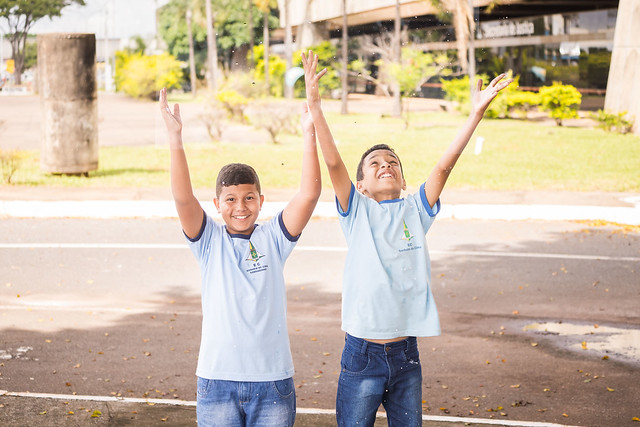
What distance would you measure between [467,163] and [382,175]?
13720 mm

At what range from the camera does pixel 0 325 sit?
6520 mm

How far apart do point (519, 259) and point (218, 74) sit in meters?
5.69

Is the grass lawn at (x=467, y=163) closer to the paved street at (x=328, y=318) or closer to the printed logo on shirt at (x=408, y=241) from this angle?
the paved street at (x=328, y=318)

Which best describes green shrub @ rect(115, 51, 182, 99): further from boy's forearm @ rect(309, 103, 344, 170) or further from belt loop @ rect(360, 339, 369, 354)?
belt loop @ rect(360, 339, 369, 354)

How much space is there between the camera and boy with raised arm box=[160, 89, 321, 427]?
2.92 metres

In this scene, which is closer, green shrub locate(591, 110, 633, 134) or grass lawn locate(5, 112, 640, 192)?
grass lawn locate(5, 112, 640, 192)

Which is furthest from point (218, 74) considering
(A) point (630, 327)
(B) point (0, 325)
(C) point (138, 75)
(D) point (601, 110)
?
(D) point (601, 110)

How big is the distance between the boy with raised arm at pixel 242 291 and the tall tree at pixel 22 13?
222cm

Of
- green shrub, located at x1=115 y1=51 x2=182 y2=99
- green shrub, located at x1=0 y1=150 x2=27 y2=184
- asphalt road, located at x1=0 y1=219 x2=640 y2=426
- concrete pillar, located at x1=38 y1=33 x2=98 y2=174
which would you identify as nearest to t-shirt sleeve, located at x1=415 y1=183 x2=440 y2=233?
asphalt road, located at x1=0 y1=219 x2=640 y2=426

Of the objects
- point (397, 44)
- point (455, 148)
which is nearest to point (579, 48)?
point (397, 44)

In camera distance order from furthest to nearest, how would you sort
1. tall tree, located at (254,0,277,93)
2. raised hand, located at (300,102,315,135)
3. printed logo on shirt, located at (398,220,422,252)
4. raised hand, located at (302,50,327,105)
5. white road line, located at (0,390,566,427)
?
white road line, located at (0,390,566,427)
tall tree, located at (254,0,277,93)
printed logo on shirt, located at (398,220,422,252)
raised hand, located at (300,102,315,135)
raised hand, located at (302,50,327,105)

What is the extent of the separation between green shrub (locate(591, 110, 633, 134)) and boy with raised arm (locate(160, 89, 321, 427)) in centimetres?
1884

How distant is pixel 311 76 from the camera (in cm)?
283

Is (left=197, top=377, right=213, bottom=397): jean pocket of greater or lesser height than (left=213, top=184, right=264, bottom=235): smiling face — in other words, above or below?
below
